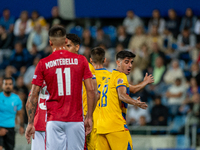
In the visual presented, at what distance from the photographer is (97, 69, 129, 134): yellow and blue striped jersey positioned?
20.6ft

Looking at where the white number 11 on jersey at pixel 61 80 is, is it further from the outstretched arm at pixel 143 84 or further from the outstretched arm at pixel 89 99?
the outstretched arm at pixel 143 84

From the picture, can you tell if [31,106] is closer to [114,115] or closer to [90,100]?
[90,100]

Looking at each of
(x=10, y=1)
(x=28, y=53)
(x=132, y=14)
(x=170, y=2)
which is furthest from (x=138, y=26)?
(x=10, y=1)

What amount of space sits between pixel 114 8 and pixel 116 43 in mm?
3122

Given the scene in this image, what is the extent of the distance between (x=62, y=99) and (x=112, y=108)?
1.76m

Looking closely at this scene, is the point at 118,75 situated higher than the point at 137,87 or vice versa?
the point at 118,75

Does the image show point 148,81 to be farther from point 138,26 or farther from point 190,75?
point 138,26

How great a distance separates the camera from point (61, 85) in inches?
187

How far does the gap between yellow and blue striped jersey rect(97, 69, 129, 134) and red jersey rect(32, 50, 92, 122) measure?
5.03 feet

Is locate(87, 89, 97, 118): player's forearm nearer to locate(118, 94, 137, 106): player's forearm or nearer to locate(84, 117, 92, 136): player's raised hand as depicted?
locate(84, 117, 92, 136): player's raised hand

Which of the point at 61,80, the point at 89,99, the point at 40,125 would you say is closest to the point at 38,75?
the point at 61,80

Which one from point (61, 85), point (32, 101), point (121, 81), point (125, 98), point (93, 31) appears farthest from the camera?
point (93, 31)

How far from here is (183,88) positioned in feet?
41.4

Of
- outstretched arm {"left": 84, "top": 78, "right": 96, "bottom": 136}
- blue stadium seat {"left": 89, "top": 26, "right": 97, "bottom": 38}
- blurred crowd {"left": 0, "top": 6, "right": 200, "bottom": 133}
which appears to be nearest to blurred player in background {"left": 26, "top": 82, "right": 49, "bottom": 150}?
outstretched arm {"left": 84, "top": 78, "right": 96, "bottom": 136}
